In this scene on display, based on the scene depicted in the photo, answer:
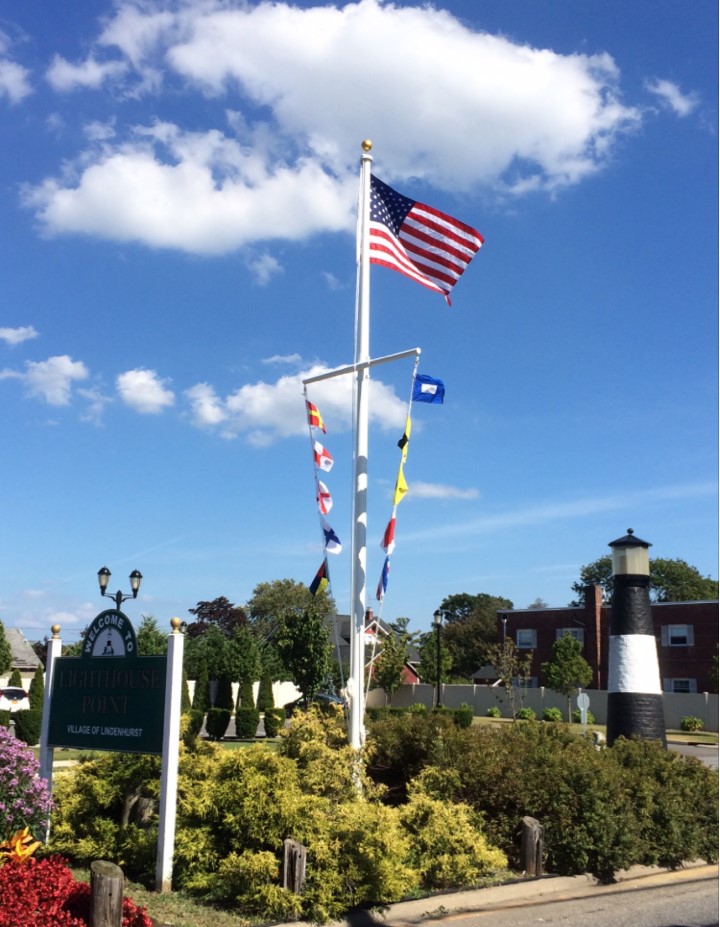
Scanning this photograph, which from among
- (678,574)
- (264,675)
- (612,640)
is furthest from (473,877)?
(678,574)

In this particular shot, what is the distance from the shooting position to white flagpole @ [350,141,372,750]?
37.1 ft

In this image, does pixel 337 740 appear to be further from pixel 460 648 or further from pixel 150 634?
pixel 460 648

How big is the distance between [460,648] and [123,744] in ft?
274

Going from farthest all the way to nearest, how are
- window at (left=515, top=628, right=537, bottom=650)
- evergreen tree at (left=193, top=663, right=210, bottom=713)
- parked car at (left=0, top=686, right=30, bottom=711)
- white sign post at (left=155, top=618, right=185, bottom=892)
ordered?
1. window at (left=515, top=628, right=537, bottom=650)
2. parked car at (left=0, top=686, right=30, bottom=711)
3. evergreen tree at (left=193, top=663, right=210, bottom=713)
4. white sign post at (left=155, top=618, right=185, bottom=892)

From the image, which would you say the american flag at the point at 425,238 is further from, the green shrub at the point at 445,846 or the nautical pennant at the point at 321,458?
the green shrub at the point at 445,846

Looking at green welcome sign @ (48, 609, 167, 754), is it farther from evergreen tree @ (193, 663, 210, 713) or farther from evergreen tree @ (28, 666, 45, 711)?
evergreen tree @ (193, 663, 210, 713)

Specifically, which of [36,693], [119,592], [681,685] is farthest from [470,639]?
[119,592]

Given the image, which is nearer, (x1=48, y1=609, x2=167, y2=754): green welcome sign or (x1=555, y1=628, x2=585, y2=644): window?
(x1=48, y1=609, x2=167, y2=754): green welcome sign

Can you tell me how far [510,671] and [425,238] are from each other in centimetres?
3937

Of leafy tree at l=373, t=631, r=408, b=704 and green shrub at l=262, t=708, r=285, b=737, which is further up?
leafy tree at l=373, t=631, r=408, b=704

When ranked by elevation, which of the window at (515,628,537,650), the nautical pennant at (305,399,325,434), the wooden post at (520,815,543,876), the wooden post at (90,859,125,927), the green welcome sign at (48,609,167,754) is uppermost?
the nautical pennant at (305,399,325,434)

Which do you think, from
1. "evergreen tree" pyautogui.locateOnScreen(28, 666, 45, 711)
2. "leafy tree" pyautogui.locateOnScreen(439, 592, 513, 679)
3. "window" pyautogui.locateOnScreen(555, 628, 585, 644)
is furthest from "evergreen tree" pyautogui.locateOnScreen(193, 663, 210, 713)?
"leafy tree" pyautogui.locateOnScreen(439, 592, 513, 679)

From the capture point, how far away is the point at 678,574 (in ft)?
311

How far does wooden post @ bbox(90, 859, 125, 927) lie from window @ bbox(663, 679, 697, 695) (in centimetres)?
4987
